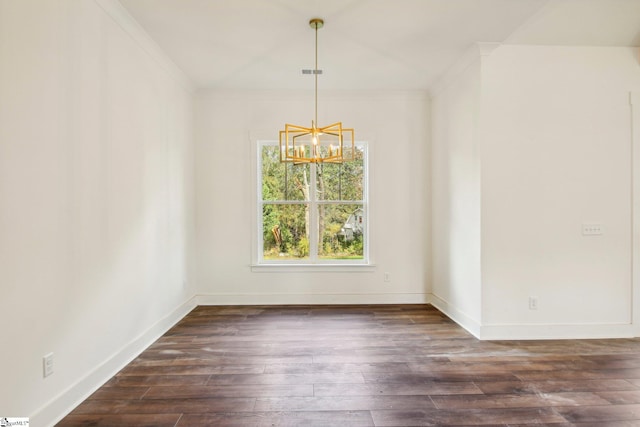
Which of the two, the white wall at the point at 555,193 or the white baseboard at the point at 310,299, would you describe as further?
the white baseboard at the point at 310,299

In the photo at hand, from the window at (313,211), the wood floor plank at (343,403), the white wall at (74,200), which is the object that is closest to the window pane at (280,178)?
the window at (313,211)

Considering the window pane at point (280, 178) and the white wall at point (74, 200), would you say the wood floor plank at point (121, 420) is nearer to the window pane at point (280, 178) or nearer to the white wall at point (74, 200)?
the white wall at point (74, 200)

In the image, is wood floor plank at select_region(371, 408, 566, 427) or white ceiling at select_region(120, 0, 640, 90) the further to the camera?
white ceiling at select_region(120, 0, 640, 90)

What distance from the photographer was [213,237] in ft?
15.3

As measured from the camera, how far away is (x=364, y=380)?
254 cm

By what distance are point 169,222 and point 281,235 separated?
1.57m

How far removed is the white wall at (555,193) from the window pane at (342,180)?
182 centimetres

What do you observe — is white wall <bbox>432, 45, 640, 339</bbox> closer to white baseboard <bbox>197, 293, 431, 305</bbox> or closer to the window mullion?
white baseboard <bbox>197, 293, 431, 305</bbox>

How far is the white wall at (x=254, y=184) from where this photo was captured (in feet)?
15.3

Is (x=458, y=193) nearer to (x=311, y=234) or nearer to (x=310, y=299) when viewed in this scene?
(x=311, y=234)

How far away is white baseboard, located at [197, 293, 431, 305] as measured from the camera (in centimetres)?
466

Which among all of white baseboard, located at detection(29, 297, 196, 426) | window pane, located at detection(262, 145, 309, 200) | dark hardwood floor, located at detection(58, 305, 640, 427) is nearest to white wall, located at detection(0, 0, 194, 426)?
white baseboard, located at detection(29, 297, 196, 426)

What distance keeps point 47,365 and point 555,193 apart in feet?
14.2

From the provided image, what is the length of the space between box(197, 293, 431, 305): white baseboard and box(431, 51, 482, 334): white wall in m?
0.37
